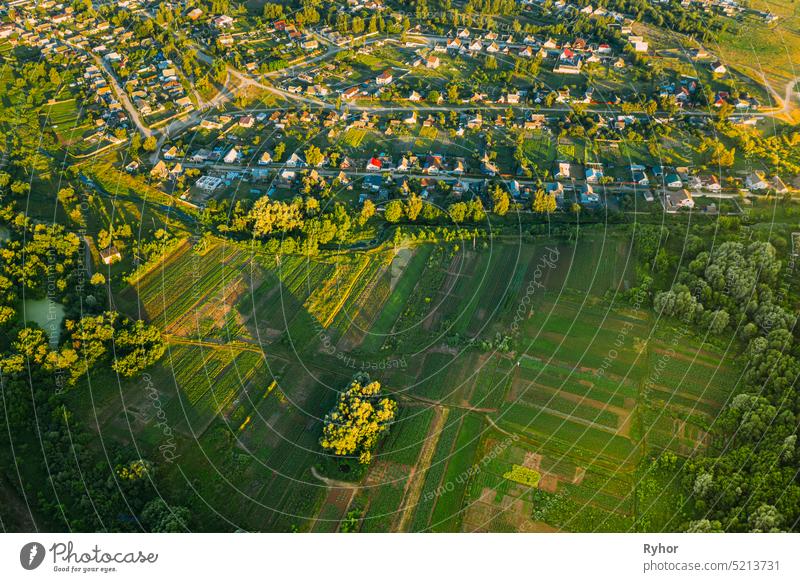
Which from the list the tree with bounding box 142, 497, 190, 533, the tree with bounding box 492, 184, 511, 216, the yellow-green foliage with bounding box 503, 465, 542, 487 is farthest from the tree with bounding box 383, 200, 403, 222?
the tree with bounding box 142, 497, 190, 533

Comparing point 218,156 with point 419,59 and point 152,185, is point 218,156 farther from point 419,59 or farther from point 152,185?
point 419,59

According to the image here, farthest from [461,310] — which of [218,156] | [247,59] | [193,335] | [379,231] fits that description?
[247,59]

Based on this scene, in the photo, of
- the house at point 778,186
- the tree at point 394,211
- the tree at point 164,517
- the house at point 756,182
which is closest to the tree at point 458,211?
the tree at point 394,211

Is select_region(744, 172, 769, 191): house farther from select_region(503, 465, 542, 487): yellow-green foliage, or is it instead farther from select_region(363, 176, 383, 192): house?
select_region(503, 465, 542, 487): yellow-green foliage

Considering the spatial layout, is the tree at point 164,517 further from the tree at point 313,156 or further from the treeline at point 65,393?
the tree at point 313,156

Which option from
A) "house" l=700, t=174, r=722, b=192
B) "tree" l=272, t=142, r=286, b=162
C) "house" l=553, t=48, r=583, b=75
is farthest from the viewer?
"house" l=553, t=48, r=583, b=75
